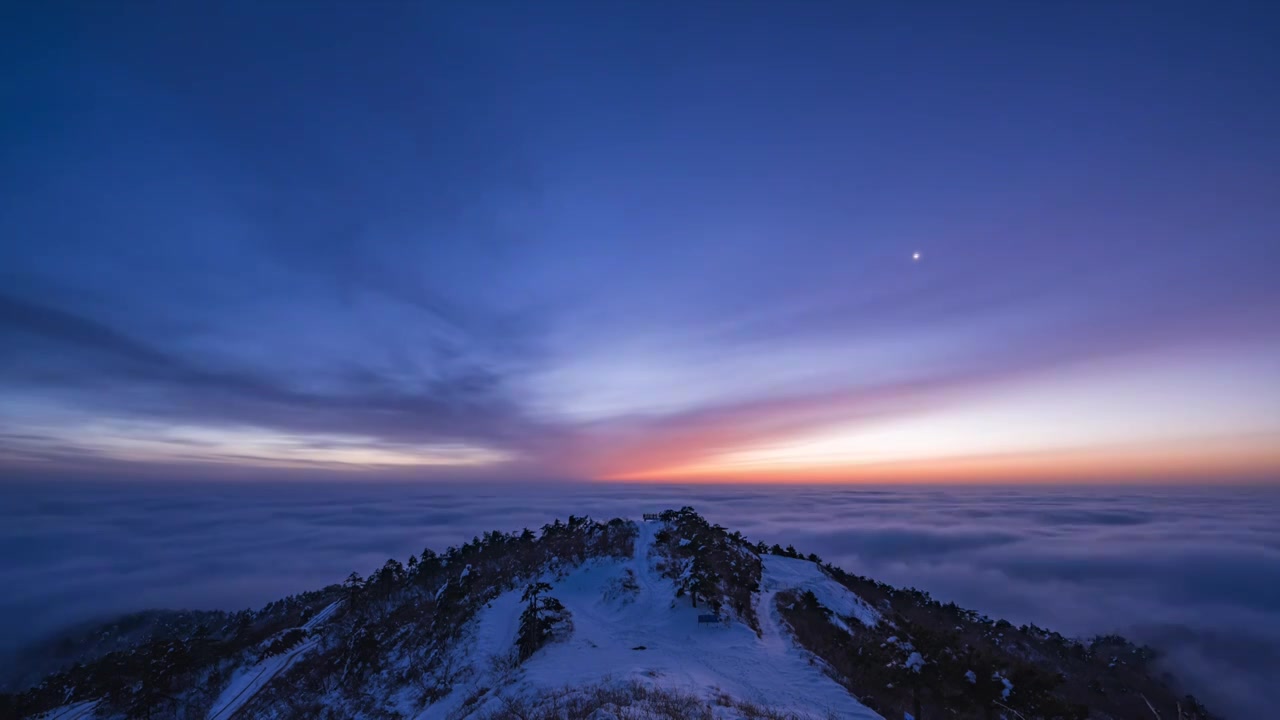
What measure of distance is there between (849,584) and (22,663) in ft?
493

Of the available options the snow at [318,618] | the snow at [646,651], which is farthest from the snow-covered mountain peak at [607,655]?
the snow at [318,618]

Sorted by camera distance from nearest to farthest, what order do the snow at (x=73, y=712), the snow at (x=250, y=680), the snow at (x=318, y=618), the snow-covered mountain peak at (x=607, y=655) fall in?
the snow-covered mountain peak at (x=607, y=655) → the snow at (x=250, y=680) → the snow at (x=73, y=712) → the snow at (x=318, y=618)

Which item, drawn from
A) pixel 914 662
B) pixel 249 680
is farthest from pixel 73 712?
pixel 914 662

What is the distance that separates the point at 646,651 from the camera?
81.2ft

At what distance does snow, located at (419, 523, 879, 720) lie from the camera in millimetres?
19594

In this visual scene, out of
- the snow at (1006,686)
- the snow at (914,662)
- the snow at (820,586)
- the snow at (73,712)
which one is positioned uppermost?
the snow at (1006,686)

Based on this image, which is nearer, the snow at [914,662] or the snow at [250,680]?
the snow at [914,662]

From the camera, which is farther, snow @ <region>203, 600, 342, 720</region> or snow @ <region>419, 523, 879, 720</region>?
snow @ <region>203, 600, 342, 720</region>

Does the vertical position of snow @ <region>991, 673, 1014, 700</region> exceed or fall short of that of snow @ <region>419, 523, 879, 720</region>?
it exceeds it

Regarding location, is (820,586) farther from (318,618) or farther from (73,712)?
(73,712)

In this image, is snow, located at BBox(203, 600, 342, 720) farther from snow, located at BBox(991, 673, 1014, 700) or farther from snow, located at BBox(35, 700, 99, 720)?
snow, located at BBox(991, 673, 1014, 700)

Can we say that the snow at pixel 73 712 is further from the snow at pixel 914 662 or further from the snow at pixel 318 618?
the snow at pixel 914 662

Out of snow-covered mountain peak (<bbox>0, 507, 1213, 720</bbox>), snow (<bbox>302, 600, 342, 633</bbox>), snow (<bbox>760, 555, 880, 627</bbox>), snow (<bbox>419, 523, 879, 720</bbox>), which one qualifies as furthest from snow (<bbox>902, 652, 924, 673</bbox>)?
snow (<bbox>302, 600, 342, 633</bbox>)

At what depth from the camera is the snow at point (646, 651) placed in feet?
64.3
